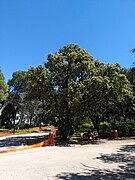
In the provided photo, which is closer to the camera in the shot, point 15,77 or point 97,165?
point 97,165

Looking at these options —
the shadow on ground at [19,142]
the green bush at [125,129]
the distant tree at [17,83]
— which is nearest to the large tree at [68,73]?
the shadow on ground at [19,142]

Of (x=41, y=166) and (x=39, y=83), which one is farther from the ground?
(x=39, y=83)

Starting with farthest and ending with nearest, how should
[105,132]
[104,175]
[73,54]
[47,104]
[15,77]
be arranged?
[15,77] < [105,132] < [47,104] < [73,54] < [104,175]

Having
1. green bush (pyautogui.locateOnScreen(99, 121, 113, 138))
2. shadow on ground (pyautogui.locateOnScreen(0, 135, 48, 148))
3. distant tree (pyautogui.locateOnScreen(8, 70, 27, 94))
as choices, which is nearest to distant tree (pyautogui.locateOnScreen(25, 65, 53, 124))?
shadow on ground (pyautogui.locateOnScreen(0, 135, 48, 148))

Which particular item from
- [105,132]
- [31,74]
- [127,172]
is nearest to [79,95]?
[31,74]

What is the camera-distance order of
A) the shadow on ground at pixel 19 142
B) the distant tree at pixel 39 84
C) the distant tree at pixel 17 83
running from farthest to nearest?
1. the distant tree at pixel 17 83
2. the shadow on ground at pixel 19 142
3. the distant tree at pixel 39 84

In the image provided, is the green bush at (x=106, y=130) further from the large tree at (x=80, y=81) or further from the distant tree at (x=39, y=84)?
the distant tree at (x=39, y=84)

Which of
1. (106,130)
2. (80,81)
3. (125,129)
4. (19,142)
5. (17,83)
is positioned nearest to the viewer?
(80,81)

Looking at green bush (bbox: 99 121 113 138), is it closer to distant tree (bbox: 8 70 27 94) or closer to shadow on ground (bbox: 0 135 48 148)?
shadow on ground (bbox: 0 135 48 148)

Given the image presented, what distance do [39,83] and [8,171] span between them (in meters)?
13.0

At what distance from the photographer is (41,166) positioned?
1027 cm

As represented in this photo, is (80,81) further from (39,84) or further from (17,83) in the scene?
(17,83)

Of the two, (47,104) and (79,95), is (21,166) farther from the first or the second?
(47,104)

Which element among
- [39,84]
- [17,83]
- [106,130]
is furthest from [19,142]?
[17,83]
